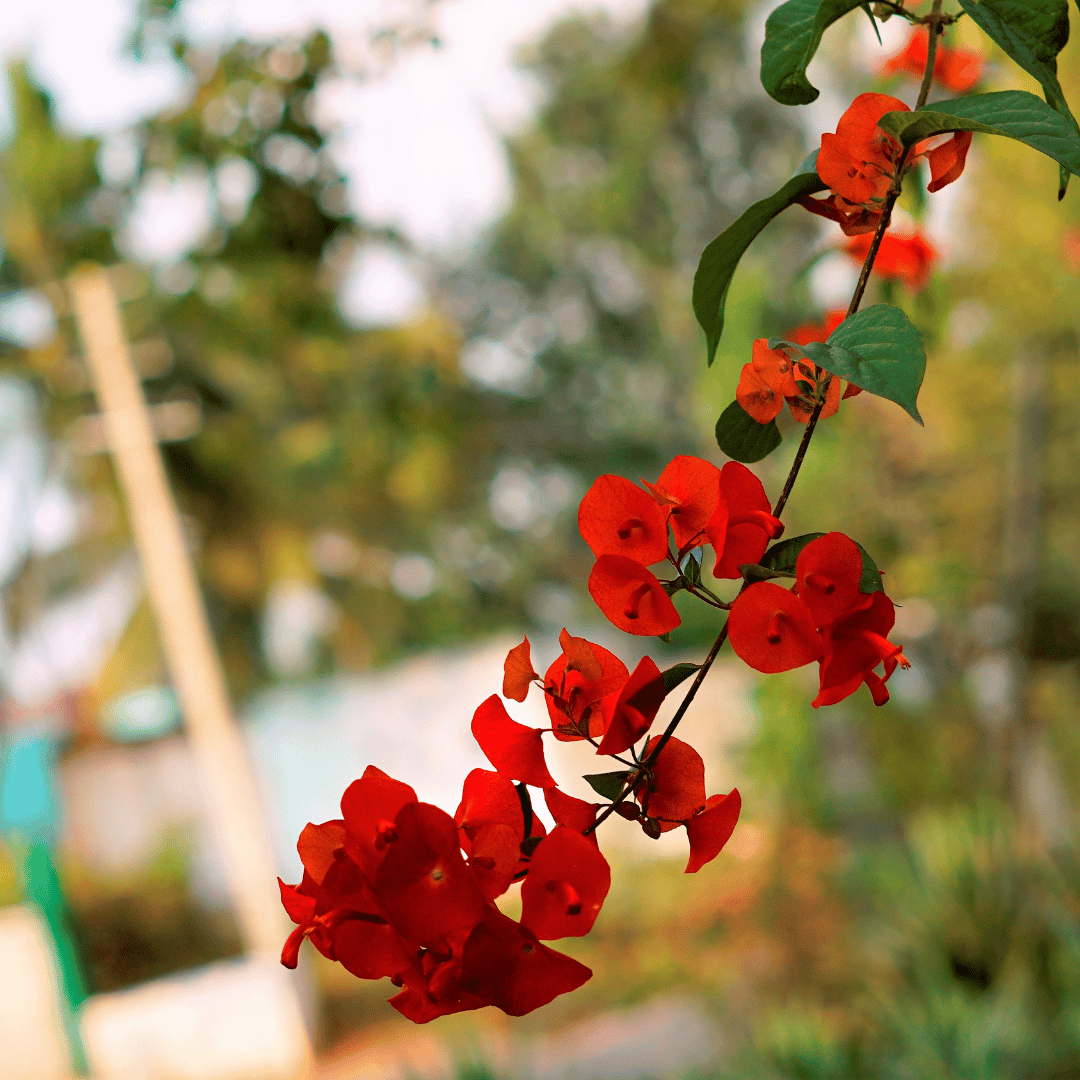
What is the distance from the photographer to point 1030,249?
6.73 ft

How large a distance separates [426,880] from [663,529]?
0.29ft

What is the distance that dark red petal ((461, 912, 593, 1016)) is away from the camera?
0.66ft

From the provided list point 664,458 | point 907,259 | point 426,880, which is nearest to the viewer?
point 426,880

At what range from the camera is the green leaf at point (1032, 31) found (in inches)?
9.5

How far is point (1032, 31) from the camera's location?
9.8 inches

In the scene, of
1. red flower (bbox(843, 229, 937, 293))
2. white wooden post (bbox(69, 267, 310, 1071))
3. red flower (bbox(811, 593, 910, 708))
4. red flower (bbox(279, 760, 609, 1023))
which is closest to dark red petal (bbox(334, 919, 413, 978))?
red flower (bbox(279, 760, 609, 1023))

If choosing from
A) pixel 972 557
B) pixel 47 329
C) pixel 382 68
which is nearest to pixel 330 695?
pixel 47 329

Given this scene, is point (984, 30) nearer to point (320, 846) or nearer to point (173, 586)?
point (320, 846)

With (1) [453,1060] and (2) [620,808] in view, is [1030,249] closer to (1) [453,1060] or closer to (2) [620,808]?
(1) [453,1060]

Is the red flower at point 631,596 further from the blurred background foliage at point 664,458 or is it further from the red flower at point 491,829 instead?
the blurred background foliage at point 664,458

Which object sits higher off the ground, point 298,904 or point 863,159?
point 863,159

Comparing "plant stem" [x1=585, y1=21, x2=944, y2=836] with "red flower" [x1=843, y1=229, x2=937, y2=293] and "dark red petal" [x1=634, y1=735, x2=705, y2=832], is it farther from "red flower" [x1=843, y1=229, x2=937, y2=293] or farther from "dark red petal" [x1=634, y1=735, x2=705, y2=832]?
"red flower" [x1=843, y1=229, x2=937, y2=293]

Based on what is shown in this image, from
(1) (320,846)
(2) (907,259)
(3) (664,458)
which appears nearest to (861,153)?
(1) (320,846)

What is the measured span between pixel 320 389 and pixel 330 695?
207 centimetres
